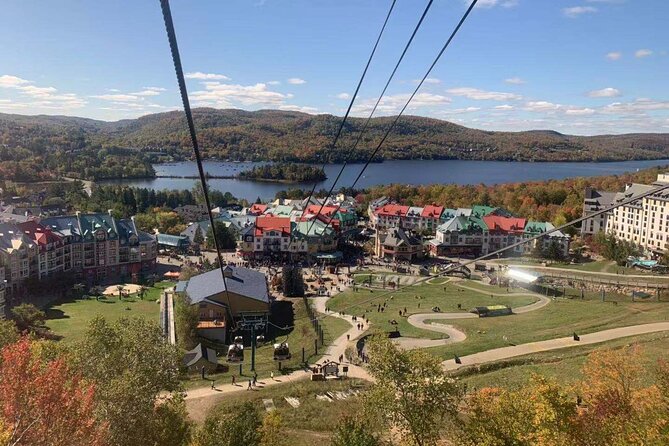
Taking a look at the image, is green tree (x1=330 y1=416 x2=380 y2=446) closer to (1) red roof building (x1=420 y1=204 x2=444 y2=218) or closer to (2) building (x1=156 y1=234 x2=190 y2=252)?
(2) building (x1=156 y1=234 x2=190 y2=252)

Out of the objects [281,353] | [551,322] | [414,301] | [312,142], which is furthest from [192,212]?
[312,142]

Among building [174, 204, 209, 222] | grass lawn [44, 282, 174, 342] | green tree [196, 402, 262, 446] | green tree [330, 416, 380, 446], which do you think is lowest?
grass lawn [44, 282, 174, 342]

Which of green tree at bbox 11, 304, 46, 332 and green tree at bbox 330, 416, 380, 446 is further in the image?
green tree at bbox 11, 304, 46, 332

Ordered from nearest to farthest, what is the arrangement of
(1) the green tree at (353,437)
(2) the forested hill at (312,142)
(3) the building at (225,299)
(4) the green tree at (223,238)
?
(1) the green tree at (353,437) → (3) the building at (225,299) → (4) the green tree at (223,238) → (2) the forested hill at (312,142)

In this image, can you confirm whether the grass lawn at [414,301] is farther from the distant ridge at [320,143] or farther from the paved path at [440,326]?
the distant ridge at [320,143]

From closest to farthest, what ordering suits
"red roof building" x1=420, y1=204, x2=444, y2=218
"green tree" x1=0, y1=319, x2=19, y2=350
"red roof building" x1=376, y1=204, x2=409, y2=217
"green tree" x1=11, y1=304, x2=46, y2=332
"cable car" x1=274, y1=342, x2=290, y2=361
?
"green tree" x1=0, y1=319, x2=19, y2=350, "cable car" x1=274, y1=342, x2=290, y2=361, "green tree" x1=11, y1=304, x2=46, y2=332, "red roof building" x1=420, y1=204, x2=444, y2=218, "red roof building" x1=376, y1=204, x2=409, y2=217

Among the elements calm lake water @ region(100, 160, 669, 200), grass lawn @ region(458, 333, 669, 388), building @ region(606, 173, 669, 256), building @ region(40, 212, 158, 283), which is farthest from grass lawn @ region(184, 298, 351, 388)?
calm lake water @ region(100, 160, 669, 200)

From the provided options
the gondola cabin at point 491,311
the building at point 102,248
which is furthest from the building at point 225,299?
the gondola cabin at point 491,311

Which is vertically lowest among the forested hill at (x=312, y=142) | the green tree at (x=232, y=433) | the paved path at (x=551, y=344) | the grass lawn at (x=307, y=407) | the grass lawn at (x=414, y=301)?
the grass lawn at (x=414, y=301)
